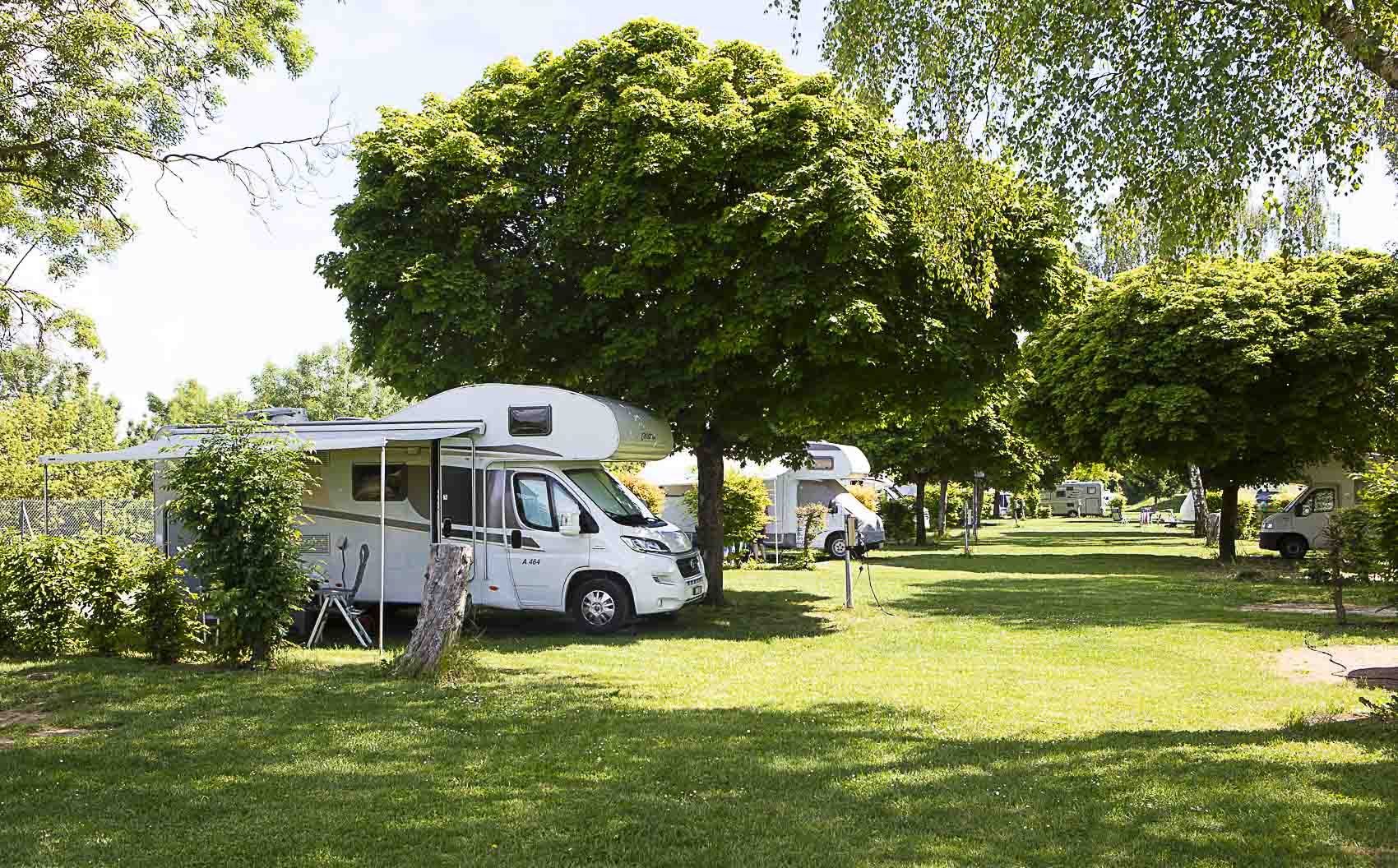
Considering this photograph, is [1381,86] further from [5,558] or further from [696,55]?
[5,558]

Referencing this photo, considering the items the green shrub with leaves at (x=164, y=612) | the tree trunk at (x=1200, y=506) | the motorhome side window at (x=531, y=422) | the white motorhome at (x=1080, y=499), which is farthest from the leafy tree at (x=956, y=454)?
the white motorhome at (x=1080, y=499)

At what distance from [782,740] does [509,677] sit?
140 inches

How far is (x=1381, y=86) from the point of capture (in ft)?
27.3

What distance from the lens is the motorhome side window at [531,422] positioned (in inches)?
526

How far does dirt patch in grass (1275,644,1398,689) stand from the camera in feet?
32.5

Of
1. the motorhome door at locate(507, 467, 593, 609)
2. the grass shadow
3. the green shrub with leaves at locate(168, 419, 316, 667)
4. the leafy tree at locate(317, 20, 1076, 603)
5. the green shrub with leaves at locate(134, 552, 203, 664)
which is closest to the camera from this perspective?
the grass shadow

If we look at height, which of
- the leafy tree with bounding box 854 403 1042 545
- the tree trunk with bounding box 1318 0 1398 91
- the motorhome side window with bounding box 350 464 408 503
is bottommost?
the motorhome side window with bounding box 350 464 408 503

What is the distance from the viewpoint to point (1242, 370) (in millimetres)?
23453

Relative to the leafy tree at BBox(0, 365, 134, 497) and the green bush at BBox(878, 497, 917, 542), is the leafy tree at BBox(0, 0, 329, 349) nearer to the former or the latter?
the leafy tree at BBox(0, 365, 134, 497)

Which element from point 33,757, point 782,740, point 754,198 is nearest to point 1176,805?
point 782,740

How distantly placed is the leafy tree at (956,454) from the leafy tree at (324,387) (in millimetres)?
29010

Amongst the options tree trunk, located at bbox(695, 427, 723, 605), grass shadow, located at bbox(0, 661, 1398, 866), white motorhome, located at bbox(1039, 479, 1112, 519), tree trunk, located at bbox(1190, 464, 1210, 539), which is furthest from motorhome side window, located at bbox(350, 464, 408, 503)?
white motorhome, located at bbox(1039, 479, 1112, 519)

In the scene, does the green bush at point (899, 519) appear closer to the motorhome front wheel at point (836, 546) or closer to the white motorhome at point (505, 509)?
the motorhome front wheel at point (836, 546)

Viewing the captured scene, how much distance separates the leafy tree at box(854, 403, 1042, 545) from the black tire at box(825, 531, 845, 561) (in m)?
5.54
